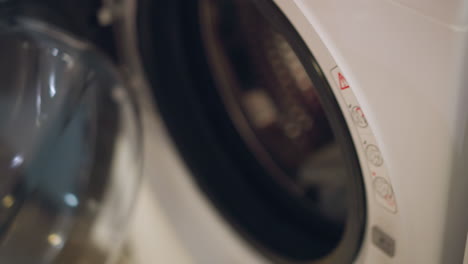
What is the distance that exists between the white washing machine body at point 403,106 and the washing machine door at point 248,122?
0.28m

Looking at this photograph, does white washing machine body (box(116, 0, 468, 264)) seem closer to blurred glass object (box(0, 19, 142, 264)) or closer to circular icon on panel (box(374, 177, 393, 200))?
circular icon on panel (box(374, 177, 393, 200))

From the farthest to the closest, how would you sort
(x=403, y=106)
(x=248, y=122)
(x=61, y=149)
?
(x=248, y=122), (x=61, y=149), (x=403, y=106)

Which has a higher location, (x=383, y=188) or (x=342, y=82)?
(x=342, y=82)

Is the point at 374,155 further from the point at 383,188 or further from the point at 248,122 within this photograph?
the point at 248,122

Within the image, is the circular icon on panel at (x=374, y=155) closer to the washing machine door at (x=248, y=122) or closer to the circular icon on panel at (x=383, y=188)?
the circular icon on panel at (x=383, y=188)

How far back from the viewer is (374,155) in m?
0.44

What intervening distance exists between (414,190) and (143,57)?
492mm

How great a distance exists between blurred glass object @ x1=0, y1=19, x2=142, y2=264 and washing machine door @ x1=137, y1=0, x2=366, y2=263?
9 cm

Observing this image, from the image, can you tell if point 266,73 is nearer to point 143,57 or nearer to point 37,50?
point 143,57

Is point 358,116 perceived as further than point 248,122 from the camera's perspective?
No

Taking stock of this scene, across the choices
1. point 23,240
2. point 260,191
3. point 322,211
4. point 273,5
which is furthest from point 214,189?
point 273,5

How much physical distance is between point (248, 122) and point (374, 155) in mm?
449

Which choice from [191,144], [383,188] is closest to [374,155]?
[383,188]

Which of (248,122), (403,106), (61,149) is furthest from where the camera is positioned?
(248,122)
